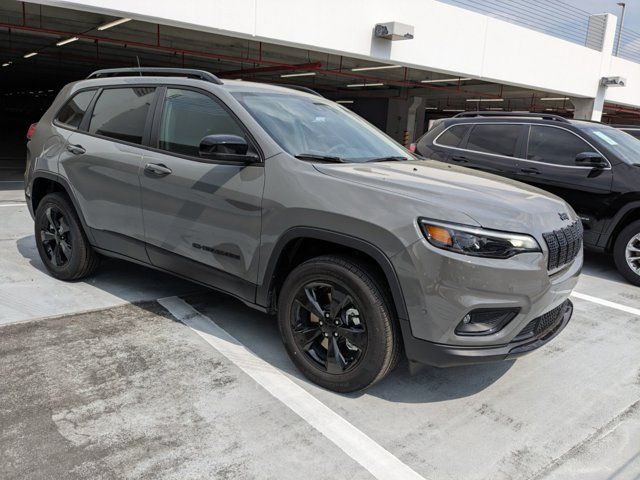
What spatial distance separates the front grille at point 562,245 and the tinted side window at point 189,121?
2067 millimetres

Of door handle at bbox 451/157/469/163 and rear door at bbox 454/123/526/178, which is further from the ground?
rear door at bbox 454/123/526/178

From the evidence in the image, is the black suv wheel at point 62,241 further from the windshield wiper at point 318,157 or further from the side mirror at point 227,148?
the windshield wiper at point 318,157

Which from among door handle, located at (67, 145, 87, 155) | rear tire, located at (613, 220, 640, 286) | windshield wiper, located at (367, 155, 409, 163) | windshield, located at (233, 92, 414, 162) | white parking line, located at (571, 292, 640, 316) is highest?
Result: windshield, located at (233, 92, 414, 162)

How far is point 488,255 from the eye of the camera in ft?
9.11

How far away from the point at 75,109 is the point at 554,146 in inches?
215

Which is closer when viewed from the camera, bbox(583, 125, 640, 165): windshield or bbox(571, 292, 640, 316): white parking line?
bbox(571, 292, 640, 316): white parking line

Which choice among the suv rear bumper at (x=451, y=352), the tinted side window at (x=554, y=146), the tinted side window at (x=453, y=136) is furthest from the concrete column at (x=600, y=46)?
the suv rear bumper at (x=451, y=352)

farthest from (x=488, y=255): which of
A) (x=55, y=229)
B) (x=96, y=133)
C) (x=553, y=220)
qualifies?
(x=55, y=229)

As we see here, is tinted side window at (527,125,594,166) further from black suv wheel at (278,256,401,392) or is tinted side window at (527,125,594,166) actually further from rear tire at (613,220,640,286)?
black suv wheel at (278,256,401,392)

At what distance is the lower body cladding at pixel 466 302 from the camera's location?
2.74 meters

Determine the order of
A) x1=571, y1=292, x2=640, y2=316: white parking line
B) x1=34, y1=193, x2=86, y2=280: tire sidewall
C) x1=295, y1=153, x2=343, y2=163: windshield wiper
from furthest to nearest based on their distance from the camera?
x1=571, y1=292, x2=640, y2=316: white parking line, x1=34, y1=193, x2=86, y2=280: tire sidewall, x1=295, y1=153, x2=343, y2=163: windshield wiper

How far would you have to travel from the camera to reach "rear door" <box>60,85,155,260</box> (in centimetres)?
413

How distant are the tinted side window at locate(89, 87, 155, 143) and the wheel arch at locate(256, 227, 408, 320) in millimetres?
1612

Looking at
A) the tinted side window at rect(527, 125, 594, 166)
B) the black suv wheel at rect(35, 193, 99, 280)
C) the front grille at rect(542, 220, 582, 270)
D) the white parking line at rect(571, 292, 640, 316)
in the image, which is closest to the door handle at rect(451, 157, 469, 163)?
the tinted side window at rect(527, 125, 594, 166)
